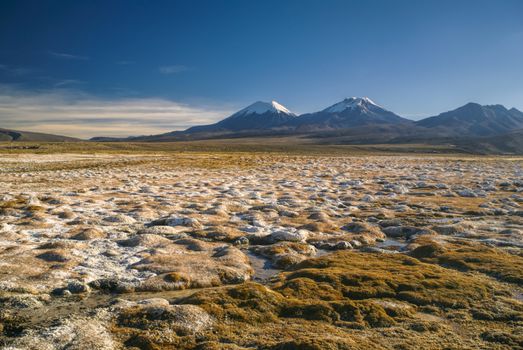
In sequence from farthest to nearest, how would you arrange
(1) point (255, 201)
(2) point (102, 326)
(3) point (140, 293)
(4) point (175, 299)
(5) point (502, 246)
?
(1) point (255, 201) → (5) point (502, 246) → (3) point (140, 293) → (4) point (175, 299) → (2) point (102, 326)

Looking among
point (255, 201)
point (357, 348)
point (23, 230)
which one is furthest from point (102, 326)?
point (255, 201)

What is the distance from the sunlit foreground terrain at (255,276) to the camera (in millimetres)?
8328

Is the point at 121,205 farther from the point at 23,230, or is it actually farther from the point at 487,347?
the point at 487,347

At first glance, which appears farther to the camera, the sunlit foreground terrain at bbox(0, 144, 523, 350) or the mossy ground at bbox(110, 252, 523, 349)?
the sunlit foreground terrain at bbox(0, 144, 523, 350)

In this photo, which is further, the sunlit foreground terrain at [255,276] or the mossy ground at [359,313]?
the sunlit foreground terrain at [255,276]

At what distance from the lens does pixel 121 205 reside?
2469 centimetres

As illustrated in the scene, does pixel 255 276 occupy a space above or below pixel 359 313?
below

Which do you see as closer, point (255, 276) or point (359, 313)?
point (359, 313)

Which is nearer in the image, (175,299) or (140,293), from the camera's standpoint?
(175,299)

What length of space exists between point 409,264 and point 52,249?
13490 millimetres

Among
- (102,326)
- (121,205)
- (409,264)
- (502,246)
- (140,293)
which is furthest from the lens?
(121,205)

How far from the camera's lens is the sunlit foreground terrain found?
833 centimetres

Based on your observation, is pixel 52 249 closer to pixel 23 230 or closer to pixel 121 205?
pixel 23 230

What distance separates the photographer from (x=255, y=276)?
13094 mm
